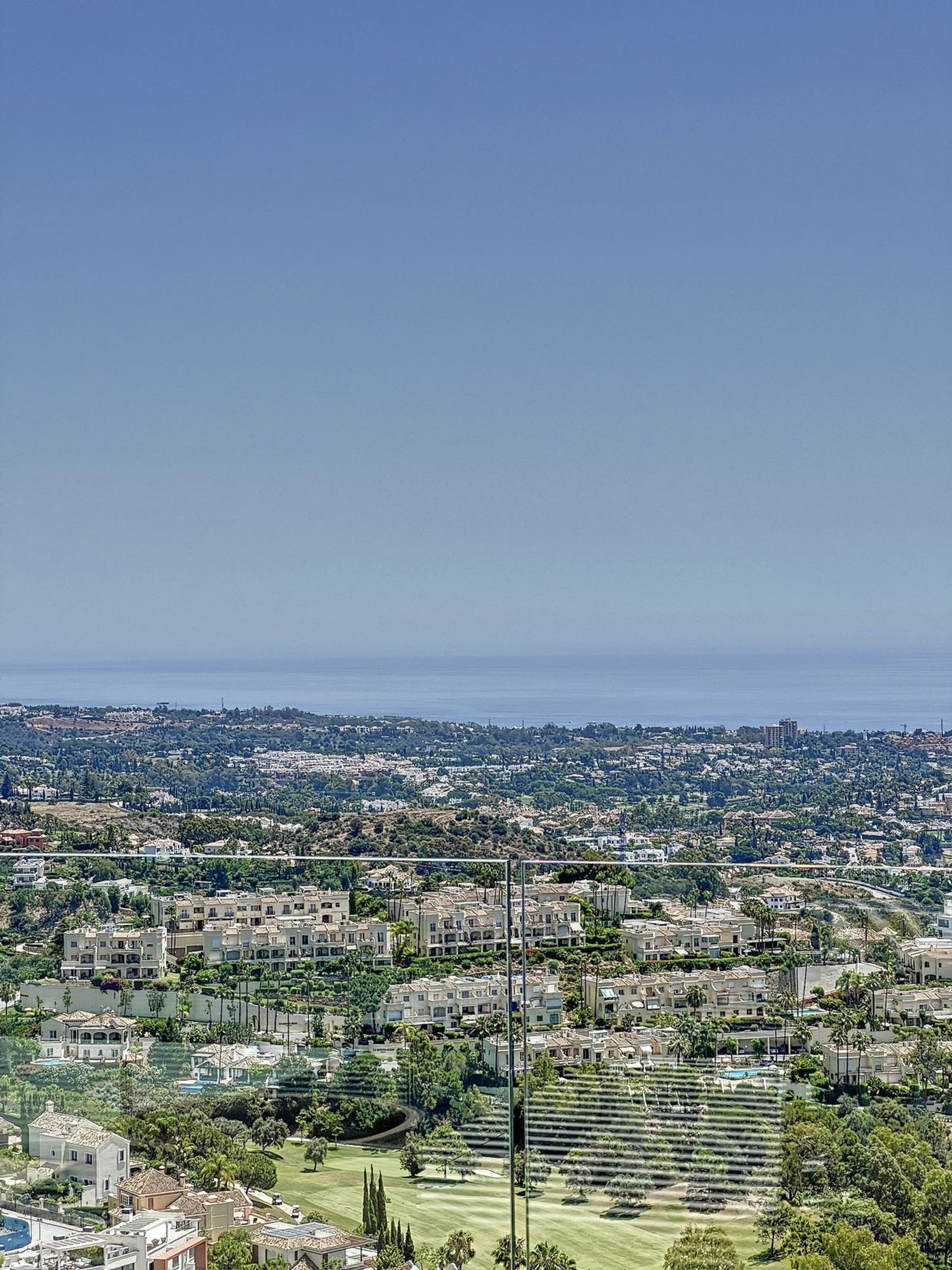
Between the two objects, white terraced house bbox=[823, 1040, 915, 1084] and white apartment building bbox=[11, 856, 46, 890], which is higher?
white apartment building bbox=[11, 856, 46, 890]

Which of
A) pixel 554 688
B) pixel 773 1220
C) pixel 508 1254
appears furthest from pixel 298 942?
pixel 554 688

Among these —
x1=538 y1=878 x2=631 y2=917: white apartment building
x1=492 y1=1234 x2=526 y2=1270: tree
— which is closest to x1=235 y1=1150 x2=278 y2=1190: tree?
x1=492 y1=1234 x2=526 y2=1270: tree

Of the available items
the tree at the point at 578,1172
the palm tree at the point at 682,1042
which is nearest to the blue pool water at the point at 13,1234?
the tree at the point at 578,1172

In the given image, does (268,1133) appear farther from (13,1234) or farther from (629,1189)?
(629,1189)

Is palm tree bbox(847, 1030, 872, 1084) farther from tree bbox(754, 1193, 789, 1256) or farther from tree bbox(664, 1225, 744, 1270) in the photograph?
tree bbox(664, 1225, 744, 1270)

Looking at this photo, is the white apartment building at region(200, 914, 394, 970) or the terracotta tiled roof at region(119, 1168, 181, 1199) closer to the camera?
the terracotta tiled roof at region(119, 1168, 181, 1199)

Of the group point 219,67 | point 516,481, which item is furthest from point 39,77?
A: point 516,481
